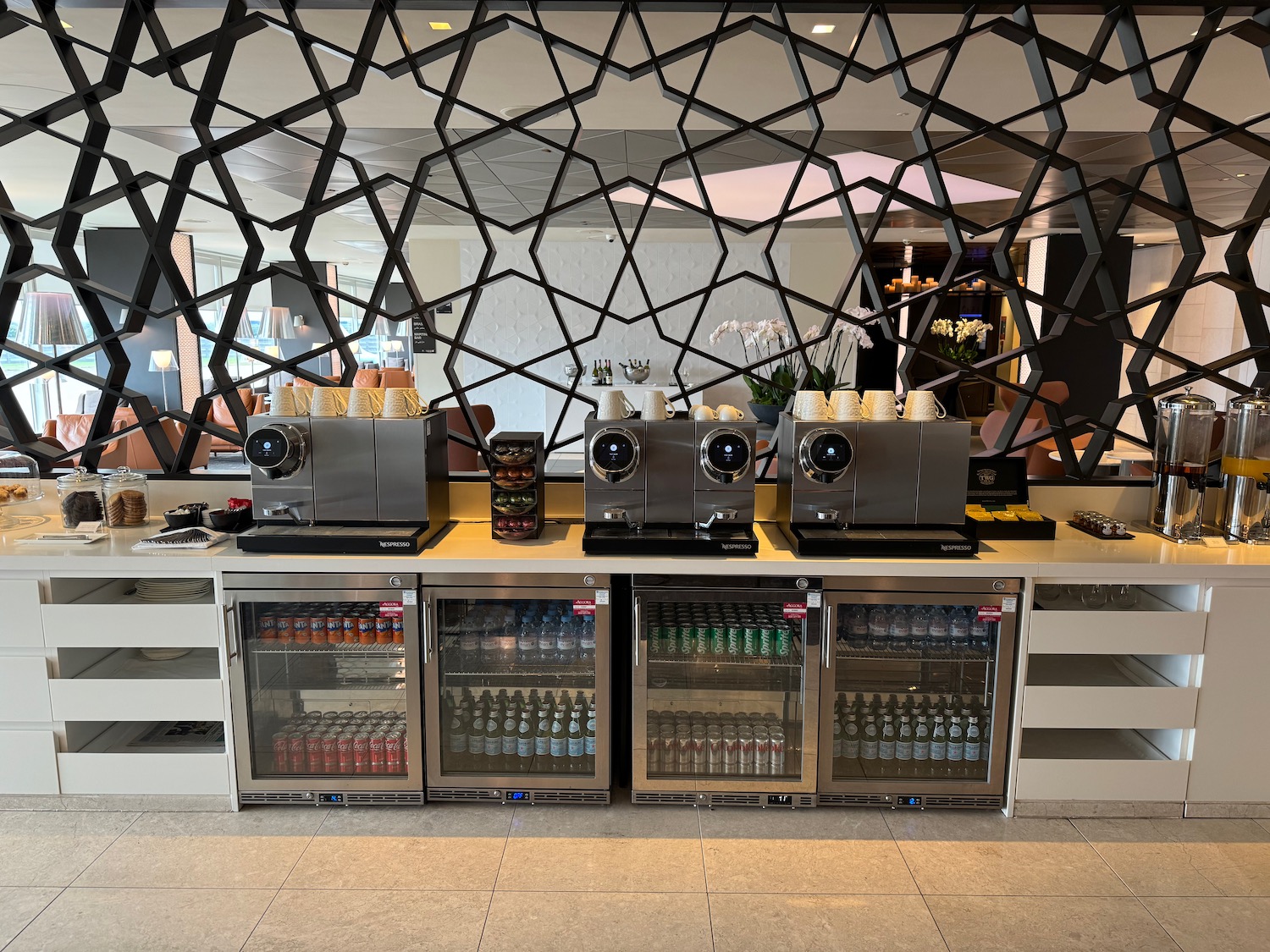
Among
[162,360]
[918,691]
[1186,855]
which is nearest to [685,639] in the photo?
[918,691]

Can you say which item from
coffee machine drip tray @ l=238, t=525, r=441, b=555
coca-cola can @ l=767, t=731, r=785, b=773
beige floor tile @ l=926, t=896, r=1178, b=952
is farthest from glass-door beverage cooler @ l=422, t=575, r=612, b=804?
beige floor tile @ l=926, t=896, r=1178, b=952

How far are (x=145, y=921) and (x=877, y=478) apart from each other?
2503 millimetres

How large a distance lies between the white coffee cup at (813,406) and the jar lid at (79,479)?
251 centimetres

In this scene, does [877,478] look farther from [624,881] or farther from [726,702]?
[624,881]

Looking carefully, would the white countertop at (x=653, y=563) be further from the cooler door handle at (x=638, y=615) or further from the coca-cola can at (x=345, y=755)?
the coca-cola can at (x=345, y=755)

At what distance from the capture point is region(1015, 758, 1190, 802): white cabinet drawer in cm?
278

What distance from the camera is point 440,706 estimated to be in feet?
9.22

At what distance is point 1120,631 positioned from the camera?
2688 mm

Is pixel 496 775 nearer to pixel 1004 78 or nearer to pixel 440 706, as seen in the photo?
pixel 440 706

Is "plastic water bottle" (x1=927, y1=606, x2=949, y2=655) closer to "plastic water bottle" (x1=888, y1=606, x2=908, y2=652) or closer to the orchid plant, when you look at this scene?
"plastic water bottle" (x1=888, y1=606, x2=908, y2=652)

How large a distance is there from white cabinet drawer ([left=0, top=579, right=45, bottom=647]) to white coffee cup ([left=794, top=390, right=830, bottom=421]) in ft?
8.31

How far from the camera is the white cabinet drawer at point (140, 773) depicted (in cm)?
279

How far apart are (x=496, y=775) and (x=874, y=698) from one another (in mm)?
1306

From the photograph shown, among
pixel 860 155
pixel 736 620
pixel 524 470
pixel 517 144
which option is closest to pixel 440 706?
pixel 524 470
